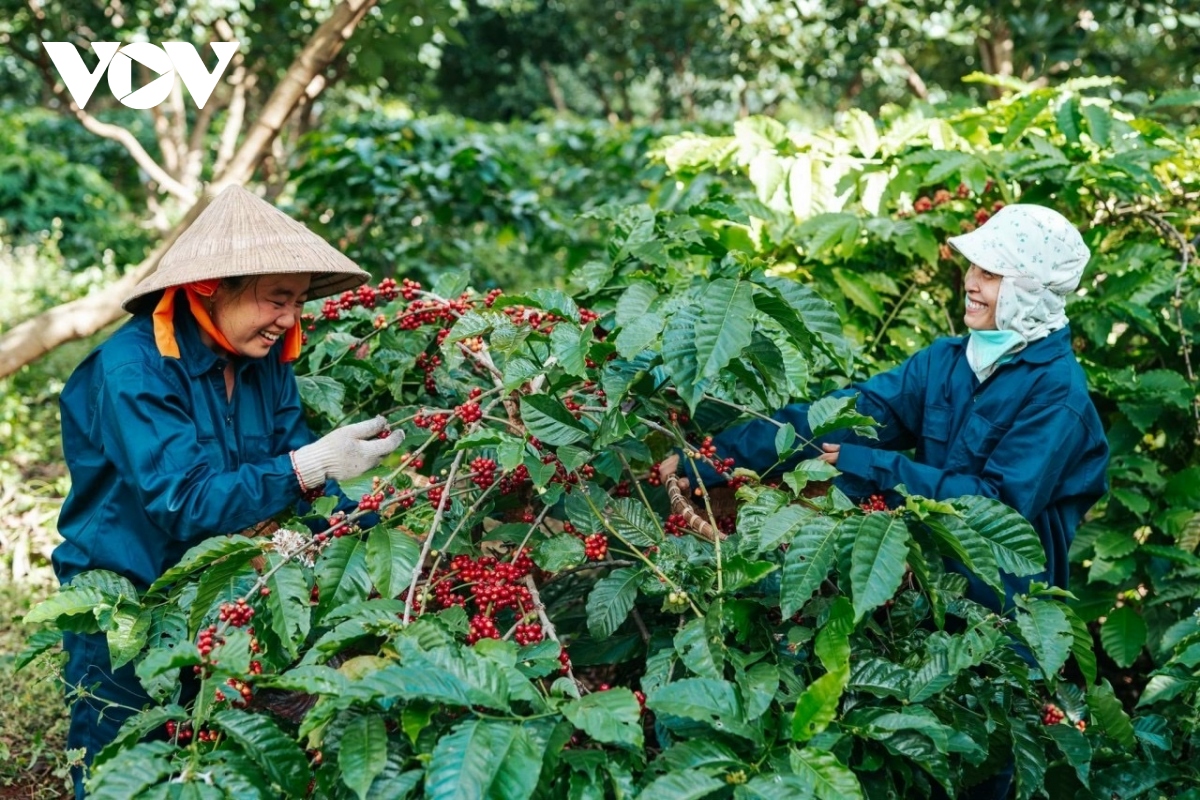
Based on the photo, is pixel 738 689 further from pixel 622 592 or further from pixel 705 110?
pixel 705 110

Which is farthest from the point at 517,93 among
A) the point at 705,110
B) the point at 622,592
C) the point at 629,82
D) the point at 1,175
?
the point at 622,592

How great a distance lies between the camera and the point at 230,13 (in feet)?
19.4

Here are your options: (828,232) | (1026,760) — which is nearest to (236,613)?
(1026,760)

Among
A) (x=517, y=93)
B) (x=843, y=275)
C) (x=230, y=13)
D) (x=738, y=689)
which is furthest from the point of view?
(x=517, y=93)

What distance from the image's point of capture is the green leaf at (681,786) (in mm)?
1512

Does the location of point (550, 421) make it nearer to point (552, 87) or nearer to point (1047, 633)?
point (1047, 633)

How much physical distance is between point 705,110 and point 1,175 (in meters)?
10.4

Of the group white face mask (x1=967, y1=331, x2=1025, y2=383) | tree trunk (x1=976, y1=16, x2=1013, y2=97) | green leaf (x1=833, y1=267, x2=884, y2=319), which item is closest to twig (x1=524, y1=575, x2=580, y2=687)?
white face mask (x1=967, y1=331, x2=1025, y2=383)

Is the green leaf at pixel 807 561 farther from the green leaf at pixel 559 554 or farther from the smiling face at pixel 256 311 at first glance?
the smiling face at pixel 256 311

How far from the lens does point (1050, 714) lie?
2.30 m

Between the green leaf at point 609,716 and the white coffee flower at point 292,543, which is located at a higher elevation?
the white coffee flower at point 292,543

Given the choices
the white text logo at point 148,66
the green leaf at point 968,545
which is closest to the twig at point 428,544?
the green leaf at point 968,545

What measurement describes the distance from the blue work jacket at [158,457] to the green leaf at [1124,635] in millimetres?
2235

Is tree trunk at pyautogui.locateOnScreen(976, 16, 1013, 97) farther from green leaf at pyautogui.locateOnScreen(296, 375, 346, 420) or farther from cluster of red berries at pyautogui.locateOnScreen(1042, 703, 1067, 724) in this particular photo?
green leaf at pyautogui.locateOnScreen(296, 375, 346, 420)
